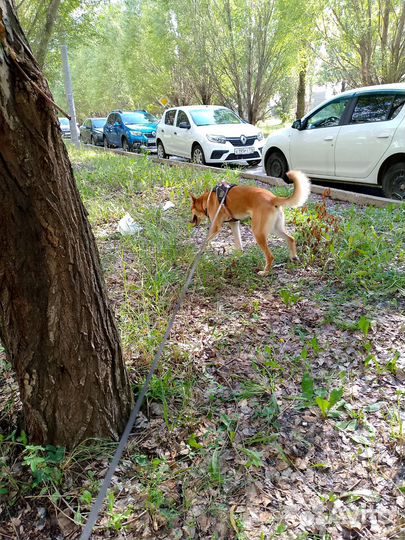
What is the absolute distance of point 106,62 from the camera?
106 feet

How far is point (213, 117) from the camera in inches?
425

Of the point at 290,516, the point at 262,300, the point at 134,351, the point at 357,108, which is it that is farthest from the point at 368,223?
the point at 290,516

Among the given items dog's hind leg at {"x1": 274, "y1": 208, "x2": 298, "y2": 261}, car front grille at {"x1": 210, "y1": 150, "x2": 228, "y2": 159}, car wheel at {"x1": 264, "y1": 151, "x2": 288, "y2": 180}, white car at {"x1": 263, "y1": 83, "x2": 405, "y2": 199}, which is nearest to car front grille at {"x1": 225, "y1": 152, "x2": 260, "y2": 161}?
car front grille at {"x1": 210, "y1": 150, "x2": 228, "y2": 159}

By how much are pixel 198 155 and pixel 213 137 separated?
2.37 ft

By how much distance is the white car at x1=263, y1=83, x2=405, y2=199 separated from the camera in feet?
18.8

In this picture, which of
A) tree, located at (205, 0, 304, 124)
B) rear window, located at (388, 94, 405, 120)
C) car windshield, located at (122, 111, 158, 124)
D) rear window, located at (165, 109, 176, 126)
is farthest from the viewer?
car windshield, located at (122, 111, 158, 124)

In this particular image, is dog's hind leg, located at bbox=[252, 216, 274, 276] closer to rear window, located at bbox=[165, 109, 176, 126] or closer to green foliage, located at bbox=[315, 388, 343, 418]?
green foliage, located at bbox=[315, 388, 343, 418]

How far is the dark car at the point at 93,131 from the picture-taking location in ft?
61.5

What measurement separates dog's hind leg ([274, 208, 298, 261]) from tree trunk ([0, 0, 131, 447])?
2.52 m

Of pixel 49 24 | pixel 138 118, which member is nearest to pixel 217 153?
pixel 49 24

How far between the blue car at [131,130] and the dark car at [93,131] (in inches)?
84.7

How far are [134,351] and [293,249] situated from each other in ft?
7.32

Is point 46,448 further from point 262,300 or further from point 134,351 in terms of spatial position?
point 262,300

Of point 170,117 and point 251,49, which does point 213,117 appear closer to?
point 170,117
